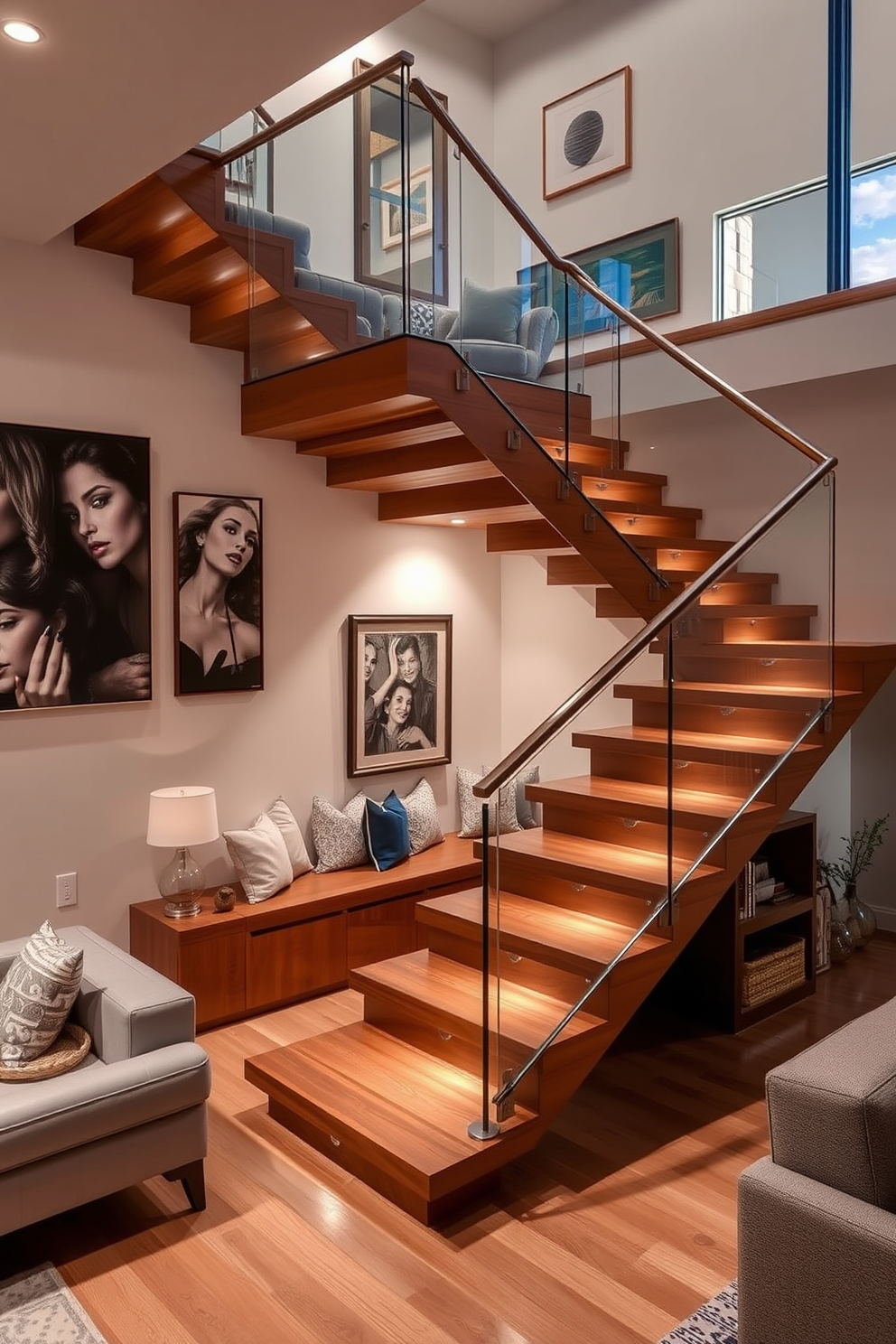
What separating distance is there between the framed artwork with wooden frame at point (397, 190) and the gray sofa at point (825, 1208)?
2.96 metres

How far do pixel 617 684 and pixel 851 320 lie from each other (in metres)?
2.47

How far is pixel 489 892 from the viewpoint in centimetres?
303

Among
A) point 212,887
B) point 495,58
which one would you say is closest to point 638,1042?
point 212,887

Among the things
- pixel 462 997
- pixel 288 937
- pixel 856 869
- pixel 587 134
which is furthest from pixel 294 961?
pixel 587 134

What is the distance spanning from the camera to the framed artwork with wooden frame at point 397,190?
12.4 feet

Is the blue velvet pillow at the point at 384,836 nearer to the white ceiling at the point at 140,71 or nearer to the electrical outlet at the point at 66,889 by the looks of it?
the electrical outlet at the point at 66,889

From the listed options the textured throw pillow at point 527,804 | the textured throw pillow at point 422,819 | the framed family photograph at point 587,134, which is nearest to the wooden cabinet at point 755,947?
the textured throw pillow at point 527,804

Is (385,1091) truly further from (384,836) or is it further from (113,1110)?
(384,836)

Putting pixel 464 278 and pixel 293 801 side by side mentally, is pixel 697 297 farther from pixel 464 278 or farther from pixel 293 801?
pixel 293 801

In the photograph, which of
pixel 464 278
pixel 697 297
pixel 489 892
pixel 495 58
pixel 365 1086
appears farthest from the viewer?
pixel 495 58

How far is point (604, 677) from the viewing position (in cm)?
330

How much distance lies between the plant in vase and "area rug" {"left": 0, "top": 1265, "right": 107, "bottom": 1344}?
377cm

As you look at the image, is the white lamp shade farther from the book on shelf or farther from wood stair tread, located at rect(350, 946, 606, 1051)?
the book on shelf

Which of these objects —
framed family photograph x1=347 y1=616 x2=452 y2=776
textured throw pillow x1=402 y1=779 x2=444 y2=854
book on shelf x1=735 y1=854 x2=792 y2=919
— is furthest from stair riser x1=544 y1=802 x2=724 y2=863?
framed family photograph x1=347 y1=616 x2=452 y2=776
